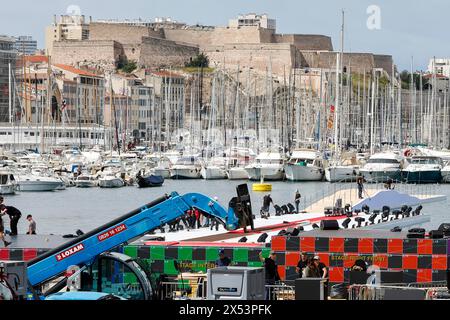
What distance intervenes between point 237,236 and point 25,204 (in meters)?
35.2

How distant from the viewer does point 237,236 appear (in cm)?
2066

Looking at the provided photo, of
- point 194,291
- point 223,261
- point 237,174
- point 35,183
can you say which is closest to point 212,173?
point 237,174

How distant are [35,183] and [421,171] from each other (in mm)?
18260

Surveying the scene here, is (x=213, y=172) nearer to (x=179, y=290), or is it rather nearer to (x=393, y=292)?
(x=179, y=290)

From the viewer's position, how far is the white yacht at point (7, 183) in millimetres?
60247

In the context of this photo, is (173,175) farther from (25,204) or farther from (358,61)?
(358,61)

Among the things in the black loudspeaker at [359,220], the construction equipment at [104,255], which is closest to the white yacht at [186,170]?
the black loudspeaker at [359,220]

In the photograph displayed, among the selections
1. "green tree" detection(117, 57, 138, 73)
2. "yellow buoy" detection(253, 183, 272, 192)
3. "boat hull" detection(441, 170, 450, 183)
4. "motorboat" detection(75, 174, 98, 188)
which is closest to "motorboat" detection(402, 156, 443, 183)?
"boat hull" detection(441, 170, 450, 183)

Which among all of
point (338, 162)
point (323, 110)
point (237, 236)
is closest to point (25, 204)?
point (338, 162)

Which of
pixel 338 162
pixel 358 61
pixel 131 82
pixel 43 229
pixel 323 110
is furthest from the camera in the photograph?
pixel 358 61

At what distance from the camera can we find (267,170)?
7069 centimetres

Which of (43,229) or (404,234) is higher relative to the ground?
(404,234)

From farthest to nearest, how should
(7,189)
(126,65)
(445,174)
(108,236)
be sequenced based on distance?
(126,65)
(445,174)
(7,189)
(108,236)

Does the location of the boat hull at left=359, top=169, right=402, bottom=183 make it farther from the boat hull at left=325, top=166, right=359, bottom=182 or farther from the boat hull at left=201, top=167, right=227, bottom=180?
the boat hull at left=201, top=167, right=227, bottom=180
